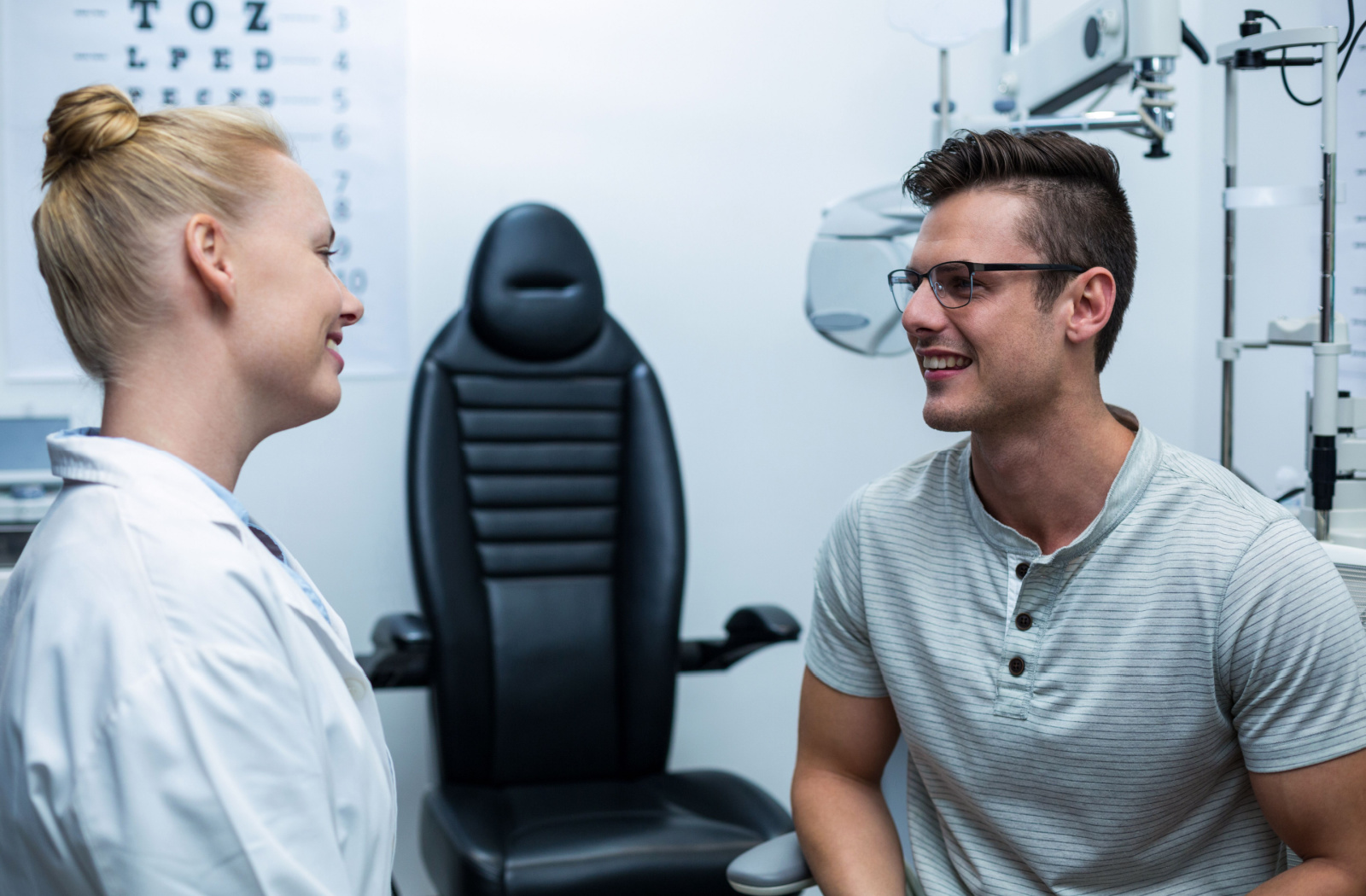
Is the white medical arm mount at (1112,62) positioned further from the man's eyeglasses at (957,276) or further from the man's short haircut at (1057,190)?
the man's eyeglasses at (957,276)

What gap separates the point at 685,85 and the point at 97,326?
1715 mm

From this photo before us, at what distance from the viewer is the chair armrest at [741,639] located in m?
2.01

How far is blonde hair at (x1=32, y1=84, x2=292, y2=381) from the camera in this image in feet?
2.95

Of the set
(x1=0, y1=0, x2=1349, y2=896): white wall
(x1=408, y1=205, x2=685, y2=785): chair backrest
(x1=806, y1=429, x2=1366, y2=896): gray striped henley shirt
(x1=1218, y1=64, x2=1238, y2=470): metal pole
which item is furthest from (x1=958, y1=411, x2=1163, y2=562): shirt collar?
(x1=0, y1=0, x2=1349, y2=896): white wall

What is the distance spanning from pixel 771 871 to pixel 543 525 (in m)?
1.05

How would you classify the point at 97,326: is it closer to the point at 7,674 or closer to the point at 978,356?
the point at 7,674

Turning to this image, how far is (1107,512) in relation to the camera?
1173 mm

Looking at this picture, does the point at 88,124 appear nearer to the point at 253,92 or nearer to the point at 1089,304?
the point at 1089,304

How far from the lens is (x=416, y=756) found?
2.39m

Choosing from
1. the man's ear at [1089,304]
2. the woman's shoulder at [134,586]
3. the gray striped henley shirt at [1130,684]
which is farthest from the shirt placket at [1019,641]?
the woman's shoulder at [134,586]

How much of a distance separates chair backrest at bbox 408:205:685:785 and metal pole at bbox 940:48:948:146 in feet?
2.25

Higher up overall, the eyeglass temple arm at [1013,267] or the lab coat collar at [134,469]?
the eyeglass temple arm at [1013,267]

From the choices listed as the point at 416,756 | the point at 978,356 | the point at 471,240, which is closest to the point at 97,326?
the point at 978,356

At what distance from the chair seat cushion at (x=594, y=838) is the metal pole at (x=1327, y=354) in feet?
2.96
